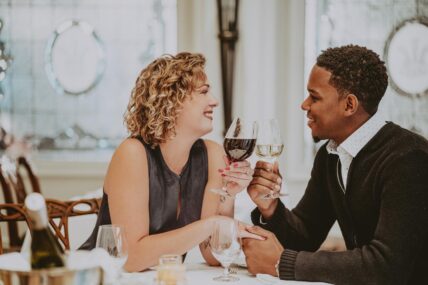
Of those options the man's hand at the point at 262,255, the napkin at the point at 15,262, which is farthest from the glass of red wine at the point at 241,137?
the napkin at the point at 15,262

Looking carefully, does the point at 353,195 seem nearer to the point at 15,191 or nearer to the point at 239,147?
the point at 239,147

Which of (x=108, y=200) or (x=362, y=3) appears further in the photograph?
(x=362, y=3)

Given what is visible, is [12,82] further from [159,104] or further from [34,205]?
[34,205]

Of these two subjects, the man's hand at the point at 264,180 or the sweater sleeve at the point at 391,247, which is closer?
the sweater sleeve at the point at 391,247

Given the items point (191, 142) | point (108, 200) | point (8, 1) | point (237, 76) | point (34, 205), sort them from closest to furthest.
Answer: point (34, 205) < point (108, 200) < point (191, 142) < point (237, 76) < point (8, 1)

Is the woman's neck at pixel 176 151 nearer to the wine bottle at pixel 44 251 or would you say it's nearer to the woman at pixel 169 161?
the woman at pixel 169 161

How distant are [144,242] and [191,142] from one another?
0.48 metres

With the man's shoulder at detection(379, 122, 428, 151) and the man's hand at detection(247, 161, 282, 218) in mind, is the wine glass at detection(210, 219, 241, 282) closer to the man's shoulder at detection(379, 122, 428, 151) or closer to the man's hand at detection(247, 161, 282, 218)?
the man's hand at detection(247, 161, 282, 218)

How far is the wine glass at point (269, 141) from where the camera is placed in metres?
2.06

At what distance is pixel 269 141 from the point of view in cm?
208

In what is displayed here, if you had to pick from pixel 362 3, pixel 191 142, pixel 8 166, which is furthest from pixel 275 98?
pixel 191 142

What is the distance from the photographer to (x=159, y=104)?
234 cm

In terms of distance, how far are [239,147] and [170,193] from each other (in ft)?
1.30

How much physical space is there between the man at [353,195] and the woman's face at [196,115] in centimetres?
28
